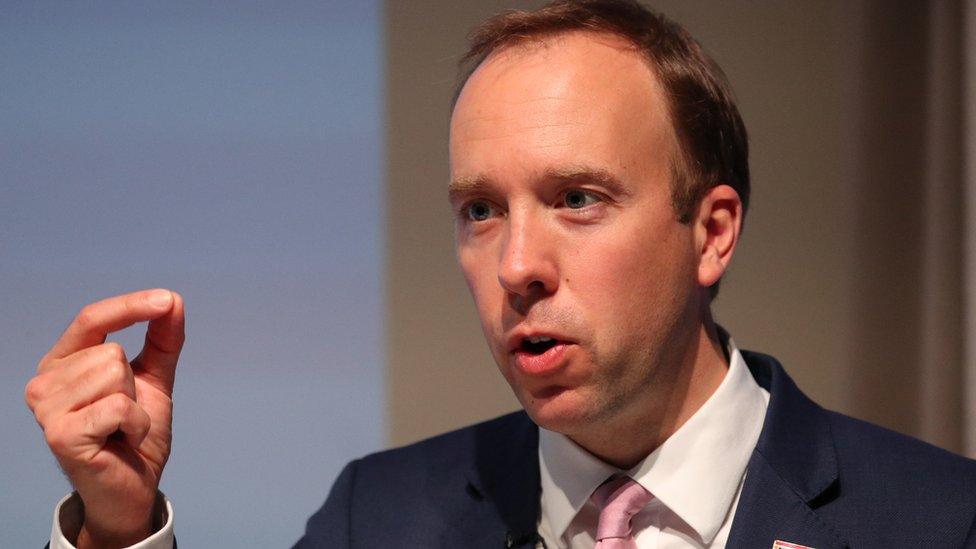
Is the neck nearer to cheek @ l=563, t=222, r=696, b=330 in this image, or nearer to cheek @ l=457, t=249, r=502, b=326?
cheek @ l=563, t=222, r=696, b=330

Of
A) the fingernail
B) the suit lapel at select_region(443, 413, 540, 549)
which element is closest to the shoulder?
the suit lapel at select_region(443, 413, 540, 549)

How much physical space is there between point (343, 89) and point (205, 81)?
38 cm

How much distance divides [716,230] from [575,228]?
1.24ft

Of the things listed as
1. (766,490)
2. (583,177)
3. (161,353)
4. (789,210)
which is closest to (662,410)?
(766,490)

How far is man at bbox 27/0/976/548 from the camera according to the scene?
195 cm

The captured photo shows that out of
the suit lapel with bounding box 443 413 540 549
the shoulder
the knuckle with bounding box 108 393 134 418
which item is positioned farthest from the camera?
the shoulder

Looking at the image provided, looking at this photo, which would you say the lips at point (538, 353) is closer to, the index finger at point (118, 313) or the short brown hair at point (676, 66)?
the short brown hair at point (676, 66)

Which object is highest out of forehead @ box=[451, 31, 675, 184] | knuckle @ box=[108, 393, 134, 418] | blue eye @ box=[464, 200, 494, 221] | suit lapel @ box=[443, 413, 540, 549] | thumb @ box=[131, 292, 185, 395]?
forehead @ box=[451, 31, 675, 184]

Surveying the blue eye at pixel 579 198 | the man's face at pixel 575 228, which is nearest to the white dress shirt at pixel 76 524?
the man's face at pixel 575 228

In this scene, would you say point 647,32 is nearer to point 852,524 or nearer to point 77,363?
point 852,524

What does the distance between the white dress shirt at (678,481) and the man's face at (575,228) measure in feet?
0.44

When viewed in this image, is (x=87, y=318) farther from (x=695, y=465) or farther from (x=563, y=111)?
(x=695, y=465)

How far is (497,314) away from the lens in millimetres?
2020

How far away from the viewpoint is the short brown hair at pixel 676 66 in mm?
2121
